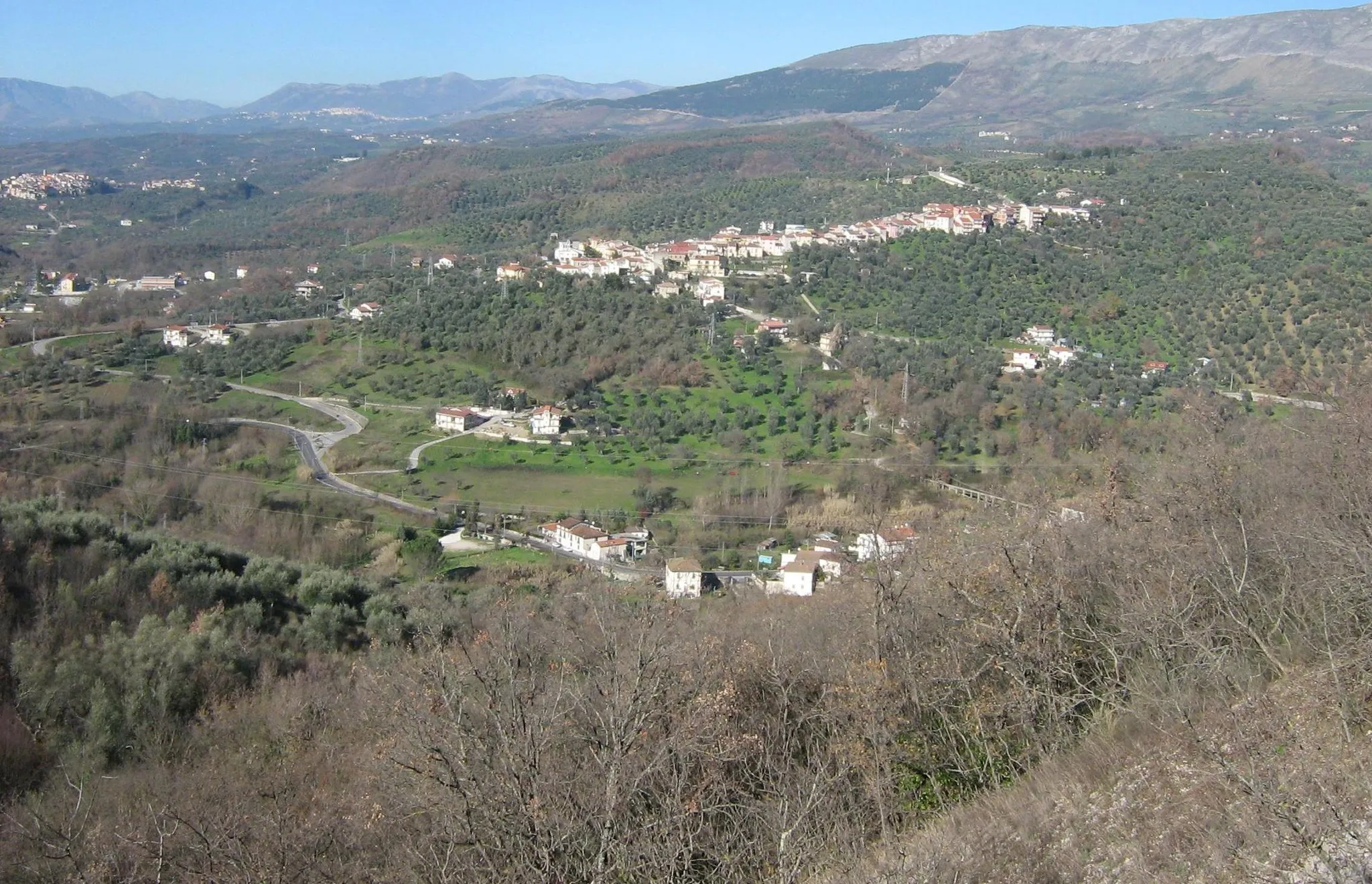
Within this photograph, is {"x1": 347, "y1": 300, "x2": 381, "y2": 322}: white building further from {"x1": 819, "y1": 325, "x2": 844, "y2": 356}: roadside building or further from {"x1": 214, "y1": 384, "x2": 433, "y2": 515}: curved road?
{"x1": 819, "y1": 325, "x2": 844, "y2": 356}: roadside building

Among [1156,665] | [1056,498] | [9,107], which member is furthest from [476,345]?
[9,107]

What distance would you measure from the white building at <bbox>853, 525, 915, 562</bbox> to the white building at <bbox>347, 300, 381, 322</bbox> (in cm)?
1564

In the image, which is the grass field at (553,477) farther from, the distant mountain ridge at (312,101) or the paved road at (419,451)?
the distant mountain ridge at (312,101)

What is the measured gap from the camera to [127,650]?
22.9 feet

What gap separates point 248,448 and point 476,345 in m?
5.66

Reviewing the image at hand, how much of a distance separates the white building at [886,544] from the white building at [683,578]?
69.0 inches

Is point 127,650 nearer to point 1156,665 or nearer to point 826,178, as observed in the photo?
point 1156,665

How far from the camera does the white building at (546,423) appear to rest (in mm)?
17109

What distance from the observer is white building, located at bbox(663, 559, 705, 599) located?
11.2m

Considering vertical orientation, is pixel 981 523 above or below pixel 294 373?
above

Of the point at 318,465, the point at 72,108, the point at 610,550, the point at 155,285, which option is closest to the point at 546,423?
the point at 318,465

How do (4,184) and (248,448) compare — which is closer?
(248,448)

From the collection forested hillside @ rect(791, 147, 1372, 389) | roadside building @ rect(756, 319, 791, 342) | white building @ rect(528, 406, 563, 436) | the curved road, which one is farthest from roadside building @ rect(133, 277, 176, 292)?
roadside building @ rect(756, 319, 791, 342)

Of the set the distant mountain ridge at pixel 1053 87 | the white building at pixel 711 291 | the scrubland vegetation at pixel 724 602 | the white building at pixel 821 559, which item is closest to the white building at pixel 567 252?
the white building at pixel 711 291
